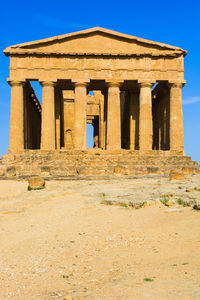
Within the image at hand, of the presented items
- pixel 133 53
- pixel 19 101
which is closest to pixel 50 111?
pixel 19 101

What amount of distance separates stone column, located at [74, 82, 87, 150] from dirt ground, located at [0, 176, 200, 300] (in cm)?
1715

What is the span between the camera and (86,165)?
2250 centimetres

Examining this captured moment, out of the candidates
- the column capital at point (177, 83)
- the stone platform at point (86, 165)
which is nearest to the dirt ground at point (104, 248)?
the stone platform at point (86, 165)

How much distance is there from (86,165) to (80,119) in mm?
7480

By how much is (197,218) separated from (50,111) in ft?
75.2

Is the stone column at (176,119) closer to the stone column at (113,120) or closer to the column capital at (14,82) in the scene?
the stone column at (113,120)

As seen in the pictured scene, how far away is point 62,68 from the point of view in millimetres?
29047

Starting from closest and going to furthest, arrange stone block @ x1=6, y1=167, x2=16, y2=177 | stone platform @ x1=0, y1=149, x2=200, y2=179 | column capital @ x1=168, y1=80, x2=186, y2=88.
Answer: stone block @ x1=6, y1=167, x2=16, y2=177 → stone platform @ x1=0, y1=149, x2=200, y2=179 → column capital @ x1=168, y1=80, x2=186, y2=88

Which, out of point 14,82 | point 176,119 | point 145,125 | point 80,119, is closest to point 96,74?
point 80,119

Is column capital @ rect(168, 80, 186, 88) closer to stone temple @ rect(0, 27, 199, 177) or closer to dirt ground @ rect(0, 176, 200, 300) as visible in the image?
stone temple @ rect(0, 27, 199, 177)

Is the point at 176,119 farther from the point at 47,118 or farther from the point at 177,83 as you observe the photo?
the point at 47,118

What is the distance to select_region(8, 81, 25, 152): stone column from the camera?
28.4 meters

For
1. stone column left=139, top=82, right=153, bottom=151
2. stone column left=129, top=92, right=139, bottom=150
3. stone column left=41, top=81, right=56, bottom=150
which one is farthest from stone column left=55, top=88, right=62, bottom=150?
stone column left=139, top=82, right=153, bottom=151

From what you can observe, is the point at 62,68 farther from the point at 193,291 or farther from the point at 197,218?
the point at 193,291
